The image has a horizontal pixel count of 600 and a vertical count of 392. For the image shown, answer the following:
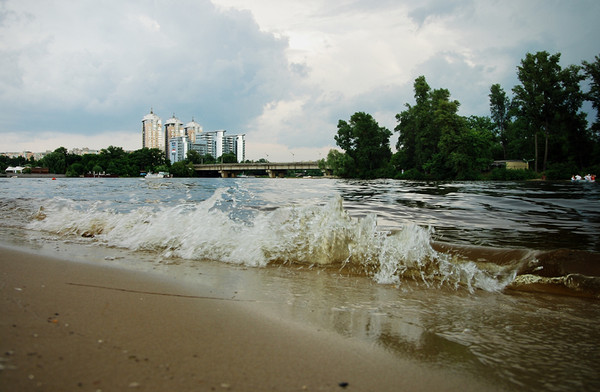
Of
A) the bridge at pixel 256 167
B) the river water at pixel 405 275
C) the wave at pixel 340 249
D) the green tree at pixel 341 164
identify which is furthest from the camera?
the bridge at pixel 256 167

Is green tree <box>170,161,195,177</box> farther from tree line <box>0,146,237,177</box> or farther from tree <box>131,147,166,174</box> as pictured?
tree <box>131,147,166,174</box>

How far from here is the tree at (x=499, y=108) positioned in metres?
97.2

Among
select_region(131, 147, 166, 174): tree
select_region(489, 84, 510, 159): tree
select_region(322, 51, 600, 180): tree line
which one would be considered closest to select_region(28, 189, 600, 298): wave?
select_region(322, 51, 600, 180): tree line

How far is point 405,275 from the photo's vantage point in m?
4.23

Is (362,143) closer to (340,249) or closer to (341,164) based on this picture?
(341,164)

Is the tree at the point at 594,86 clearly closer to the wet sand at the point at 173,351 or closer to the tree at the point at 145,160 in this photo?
the wet sand at the point at 173,351

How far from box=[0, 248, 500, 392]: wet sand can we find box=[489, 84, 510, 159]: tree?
111m

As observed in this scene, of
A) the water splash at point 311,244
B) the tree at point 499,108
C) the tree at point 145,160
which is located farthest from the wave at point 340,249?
the tree at point 145,160

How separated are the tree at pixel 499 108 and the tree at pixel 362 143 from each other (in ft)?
114

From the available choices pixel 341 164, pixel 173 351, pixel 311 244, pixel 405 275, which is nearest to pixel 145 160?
pixel 341 164

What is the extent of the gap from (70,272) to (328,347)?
2.94 m

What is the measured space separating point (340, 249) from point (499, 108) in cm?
11219

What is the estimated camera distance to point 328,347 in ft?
6.64

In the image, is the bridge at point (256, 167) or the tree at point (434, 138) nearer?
the tree at point (434, 138)
